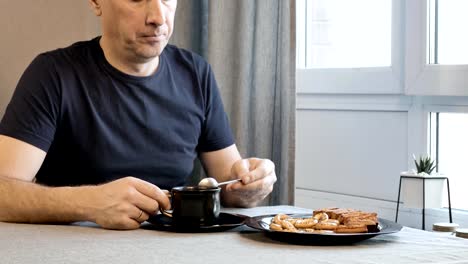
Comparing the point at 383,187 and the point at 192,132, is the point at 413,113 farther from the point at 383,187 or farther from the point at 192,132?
the point at 192,132

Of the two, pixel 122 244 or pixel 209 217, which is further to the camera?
pixel 209 217

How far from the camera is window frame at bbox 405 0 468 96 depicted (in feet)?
7.90

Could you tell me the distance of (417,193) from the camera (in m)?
2.31

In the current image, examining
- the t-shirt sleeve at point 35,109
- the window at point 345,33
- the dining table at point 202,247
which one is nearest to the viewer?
the dining table at point 202,247

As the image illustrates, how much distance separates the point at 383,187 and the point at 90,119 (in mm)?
1105

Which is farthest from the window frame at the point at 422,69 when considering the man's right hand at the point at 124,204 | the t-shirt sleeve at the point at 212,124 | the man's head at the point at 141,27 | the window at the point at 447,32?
the man's right hand at the point at 124,204

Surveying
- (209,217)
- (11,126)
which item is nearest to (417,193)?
(209,217)

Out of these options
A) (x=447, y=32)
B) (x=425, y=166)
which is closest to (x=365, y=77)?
(x=447, y=32)

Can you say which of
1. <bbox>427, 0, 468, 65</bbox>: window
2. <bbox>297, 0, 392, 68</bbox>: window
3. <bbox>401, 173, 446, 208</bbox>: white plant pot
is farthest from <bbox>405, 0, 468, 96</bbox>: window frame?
<bbox>401, 173, 446, 208</bbox>: white plant pot

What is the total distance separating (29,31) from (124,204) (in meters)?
1.54

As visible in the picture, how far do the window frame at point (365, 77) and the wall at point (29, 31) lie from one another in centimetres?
87

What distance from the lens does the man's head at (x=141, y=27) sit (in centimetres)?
198

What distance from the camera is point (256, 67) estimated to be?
2791 millimetres

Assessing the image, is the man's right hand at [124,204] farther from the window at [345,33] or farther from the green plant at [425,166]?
the window at [345,33]
